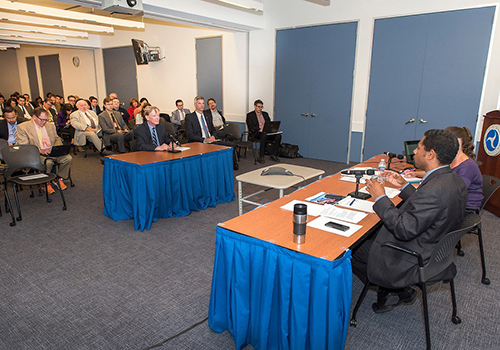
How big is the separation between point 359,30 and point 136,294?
6.52 m

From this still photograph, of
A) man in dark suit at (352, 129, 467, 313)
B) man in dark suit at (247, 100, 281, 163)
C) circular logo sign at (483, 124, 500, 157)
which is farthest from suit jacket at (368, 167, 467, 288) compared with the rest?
man in dark suit at (247, 100, 281, 163)

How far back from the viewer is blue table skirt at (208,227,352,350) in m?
1.71

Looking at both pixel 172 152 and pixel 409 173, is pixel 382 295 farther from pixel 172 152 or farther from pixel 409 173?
pixel 172 152

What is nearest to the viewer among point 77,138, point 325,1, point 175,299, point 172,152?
point 175,299

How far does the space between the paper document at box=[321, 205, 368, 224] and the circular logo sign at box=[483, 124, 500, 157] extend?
318 cm

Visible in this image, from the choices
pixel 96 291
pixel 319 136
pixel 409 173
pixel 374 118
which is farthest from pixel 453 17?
pixel 96 291

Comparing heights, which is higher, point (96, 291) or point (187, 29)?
point (187, 29)

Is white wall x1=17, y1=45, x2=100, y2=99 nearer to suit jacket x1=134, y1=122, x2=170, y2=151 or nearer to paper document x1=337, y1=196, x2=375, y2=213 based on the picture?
suit jacket x1=134, y1=122, x2=170, y2=151

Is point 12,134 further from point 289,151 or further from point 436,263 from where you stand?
point 436,263

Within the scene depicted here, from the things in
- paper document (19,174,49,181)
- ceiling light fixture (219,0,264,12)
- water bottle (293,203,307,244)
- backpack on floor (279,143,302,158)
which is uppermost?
ceiling light fixture (219,0,264,12)

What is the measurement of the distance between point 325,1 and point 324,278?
6.20 metres

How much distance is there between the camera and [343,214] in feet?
7.51

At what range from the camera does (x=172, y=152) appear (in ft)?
14.6

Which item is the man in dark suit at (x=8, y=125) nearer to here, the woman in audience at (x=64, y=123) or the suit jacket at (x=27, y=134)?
the suit jacket at (x=27, y=134)
